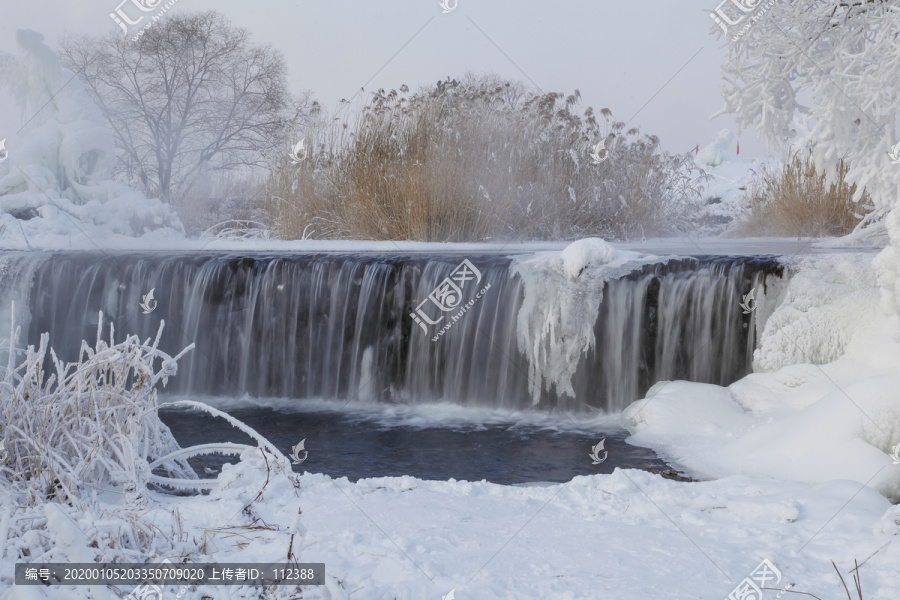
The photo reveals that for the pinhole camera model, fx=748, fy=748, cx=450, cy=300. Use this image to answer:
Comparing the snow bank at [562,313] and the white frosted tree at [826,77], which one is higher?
the white frosted tree at [826,77]

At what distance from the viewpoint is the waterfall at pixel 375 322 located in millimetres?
5012

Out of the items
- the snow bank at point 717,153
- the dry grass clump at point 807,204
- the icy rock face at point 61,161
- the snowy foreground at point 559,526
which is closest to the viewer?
the snowy foreground at point 559,526

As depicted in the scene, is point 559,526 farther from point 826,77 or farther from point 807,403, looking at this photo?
point 826,77

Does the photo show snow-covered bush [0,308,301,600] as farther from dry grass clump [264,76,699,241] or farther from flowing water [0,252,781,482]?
dry grass clump [264,76,699,241]

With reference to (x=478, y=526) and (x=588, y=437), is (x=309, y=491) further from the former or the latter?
(x=588, y=437)

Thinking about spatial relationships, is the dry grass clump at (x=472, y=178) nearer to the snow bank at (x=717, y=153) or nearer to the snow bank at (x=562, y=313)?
the snow bank at (x=562, y=313)

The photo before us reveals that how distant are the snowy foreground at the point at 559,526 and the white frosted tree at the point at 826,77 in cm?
316

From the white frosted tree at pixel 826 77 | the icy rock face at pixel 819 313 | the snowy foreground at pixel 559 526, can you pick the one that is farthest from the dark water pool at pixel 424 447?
the white frosted tree at pixel 826 77

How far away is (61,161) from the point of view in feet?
27.5

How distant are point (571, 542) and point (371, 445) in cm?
219

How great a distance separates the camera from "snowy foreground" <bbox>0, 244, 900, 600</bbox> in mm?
1733

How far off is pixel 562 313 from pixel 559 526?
2.99 meters

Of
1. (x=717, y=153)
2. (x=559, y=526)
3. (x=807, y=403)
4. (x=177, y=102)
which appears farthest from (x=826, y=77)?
(x=717, y=153)

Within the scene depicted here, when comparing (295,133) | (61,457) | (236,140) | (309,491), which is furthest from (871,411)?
(236,140)
